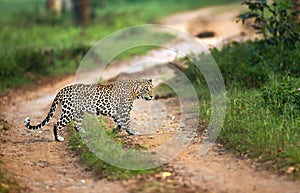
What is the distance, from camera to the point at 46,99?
15.5 m

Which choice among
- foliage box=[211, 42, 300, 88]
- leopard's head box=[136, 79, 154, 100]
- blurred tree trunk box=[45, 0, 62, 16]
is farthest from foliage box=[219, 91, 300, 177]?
blurred tree trunk box=[45, 0, 62, 16]

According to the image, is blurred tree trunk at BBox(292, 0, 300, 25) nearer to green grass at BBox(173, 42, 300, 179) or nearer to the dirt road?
green grass at BBox(173, 42, 300, 179)

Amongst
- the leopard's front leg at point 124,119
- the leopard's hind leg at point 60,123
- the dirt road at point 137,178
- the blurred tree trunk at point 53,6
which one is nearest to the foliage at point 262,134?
the dirt road at point 137,178

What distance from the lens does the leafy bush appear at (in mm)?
11118

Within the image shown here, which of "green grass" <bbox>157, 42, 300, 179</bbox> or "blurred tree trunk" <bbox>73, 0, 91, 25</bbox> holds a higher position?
"blurred tree trunk" <bbox>73, 0, 91, 25</bbox>

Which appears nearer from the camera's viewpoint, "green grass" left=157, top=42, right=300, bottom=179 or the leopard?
"green grass" left=157, top=42, right=300, bottom=179

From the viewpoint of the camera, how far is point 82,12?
2552 centimetres

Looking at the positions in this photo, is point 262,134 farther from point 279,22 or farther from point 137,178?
point 279,22

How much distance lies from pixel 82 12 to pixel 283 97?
50.3 feet

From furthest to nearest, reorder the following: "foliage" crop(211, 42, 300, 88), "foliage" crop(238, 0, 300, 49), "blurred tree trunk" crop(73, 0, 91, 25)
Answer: "blurred tree trunk" crop(73, 0, 91, 25), "foliage" crop(238, 0, 300, 49), "foliage" crop(211, 42, 300, 88)

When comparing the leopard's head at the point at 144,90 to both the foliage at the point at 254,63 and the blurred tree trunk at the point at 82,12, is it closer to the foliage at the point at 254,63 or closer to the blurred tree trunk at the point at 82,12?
the foliage at the point at 254,63

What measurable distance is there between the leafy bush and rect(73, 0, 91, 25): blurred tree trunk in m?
14.7

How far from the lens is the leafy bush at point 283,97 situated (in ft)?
36.5

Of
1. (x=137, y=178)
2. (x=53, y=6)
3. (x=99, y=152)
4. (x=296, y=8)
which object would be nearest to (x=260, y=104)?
(x=99, y=152)
